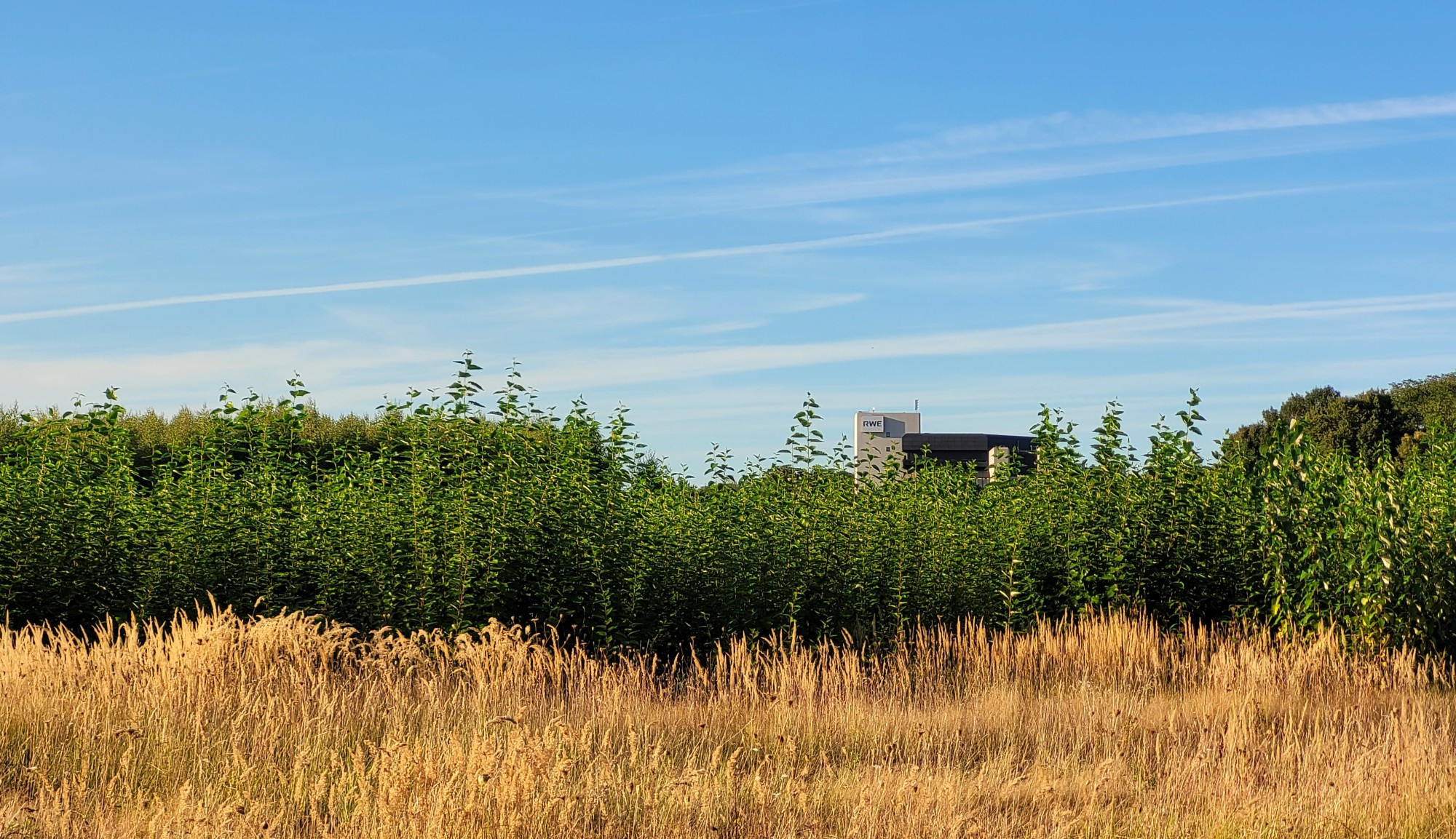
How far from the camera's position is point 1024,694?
26.7 ft

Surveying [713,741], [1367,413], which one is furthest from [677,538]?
[1367,413]

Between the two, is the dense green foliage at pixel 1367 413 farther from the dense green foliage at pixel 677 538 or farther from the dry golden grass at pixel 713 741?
the dry golden grass at pixel 713 741

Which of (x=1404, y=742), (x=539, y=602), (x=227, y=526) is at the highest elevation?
(x=227, y=526)

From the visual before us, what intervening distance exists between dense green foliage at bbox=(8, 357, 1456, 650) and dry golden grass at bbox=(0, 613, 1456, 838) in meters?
0.60

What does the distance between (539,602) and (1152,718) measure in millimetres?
4566

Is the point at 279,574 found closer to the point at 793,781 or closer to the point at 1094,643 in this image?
the point at 793,781

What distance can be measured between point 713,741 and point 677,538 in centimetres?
349

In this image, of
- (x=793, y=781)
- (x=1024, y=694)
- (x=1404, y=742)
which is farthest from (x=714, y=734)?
(x=1404, y=742)

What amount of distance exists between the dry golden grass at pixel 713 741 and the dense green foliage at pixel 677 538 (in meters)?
0.60

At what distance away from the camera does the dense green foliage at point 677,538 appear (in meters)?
9.09

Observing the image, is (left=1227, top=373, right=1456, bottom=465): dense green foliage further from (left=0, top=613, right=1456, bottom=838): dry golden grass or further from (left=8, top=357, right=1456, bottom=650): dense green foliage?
(left=0, top=613, right=1456, bottom=838): dry golden grass

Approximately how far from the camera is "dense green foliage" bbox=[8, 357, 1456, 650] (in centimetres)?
909

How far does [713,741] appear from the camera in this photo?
21.4 feet

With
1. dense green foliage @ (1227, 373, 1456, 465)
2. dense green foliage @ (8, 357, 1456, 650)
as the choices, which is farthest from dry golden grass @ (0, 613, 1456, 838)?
dense green foliage @ (1227, 373, 1456, 465)
